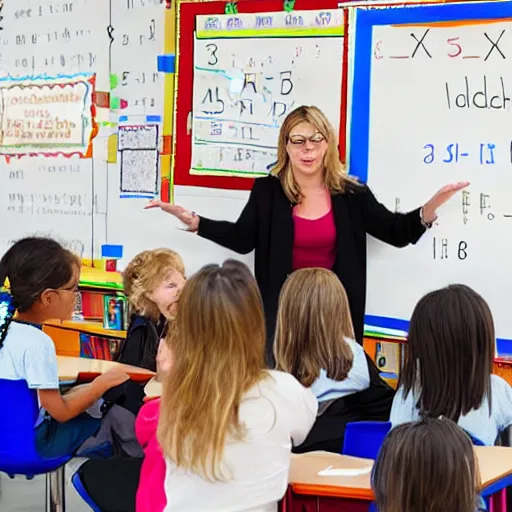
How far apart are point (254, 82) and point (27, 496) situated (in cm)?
219

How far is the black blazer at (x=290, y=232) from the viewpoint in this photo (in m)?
4.25

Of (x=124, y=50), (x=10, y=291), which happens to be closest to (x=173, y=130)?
(x=124, y=50)

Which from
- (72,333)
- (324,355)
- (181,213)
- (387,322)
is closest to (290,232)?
(181,213)

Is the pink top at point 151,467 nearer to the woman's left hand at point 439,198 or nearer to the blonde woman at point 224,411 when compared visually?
the blonde woman at point 224,411

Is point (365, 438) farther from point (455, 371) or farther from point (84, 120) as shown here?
point (84, 120)

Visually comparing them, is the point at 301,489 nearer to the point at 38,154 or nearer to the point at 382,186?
the point at 382,186

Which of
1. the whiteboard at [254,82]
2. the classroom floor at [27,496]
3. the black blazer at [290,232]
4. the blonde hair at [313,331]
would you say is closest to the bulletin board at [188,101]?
the whiteboard at [254,82]

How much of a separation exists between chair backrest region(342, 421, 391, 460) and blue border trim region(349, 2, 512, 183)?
1.77 metres

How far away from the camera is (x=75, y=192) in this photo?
5359 millimetres

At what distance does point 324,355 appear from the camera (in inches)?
130

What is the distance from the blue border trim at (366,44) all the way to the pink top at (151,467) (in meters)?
1.97

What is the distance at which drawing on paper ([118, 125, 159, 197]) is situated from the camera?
16.5ft

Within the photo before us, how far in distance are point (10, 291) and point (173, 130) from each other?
1733 millimetres

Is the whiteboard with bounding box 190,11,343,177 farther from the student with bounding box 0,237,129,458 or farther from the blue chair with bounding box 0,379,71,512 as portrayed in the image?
the blue chair with bounding box 0,379,71,512
